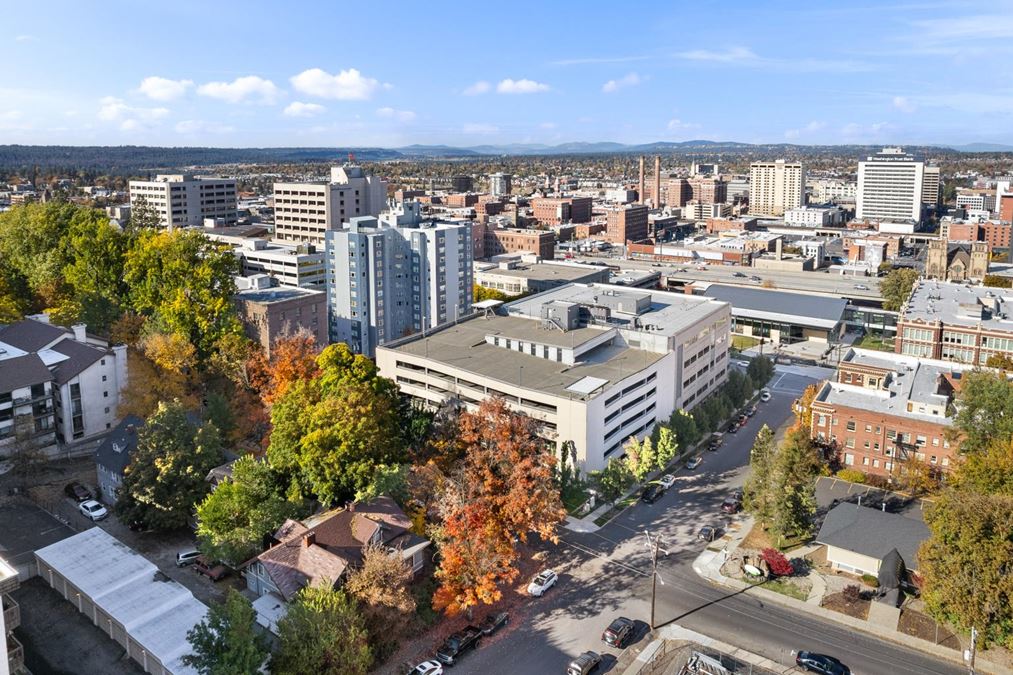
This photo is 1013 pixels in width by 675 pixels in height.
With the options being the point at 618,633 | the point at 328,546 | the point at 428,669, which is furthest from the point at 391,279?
the point at 428,669

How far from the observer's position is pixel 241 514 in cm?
4012

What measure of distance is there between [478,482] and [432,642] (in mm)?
8154

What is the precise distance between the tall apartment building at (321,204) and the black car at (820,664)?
103 meters

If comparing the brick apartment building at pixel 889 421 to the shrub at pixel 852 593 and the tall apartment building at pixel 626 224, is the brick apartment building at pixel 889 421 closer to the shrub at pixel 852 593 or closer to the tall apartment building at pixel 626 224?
the shrub at pixel 852 593

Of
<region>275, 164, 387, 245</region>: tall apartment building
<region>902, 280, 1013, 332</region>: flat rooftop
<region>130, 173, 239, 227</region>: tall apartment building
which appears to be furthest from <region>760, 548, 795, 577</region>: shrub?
<region>130, 173, 239, 227</region>: tall apartment building

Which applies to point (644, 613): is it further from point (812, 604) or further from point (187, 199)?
point (187, 199)

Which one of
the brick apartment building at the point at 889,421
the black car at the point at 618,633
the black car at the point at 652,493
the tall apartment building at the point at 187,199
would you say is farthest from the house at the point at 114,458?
the tall apartment building at the point at 187,199

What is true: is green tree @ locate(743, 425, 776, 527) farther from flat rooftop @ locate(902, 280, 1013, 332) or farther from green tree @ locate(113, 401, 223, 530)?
flat rooftop @ locate(902, 280, 1013, 332)

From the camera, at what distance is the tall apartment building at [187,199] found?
142m

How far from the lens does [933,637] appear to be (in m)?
34.7

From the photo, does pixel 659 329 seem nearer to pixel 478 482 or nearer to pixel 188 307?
pixel 478 482

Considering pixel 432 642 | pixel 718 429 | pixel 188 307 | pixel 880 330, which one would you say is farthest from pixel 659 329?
pixel 880 330

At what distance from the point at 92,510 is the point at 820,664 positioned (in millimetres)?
39947

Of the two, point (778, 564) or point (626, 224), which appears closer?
point (778, 564)
